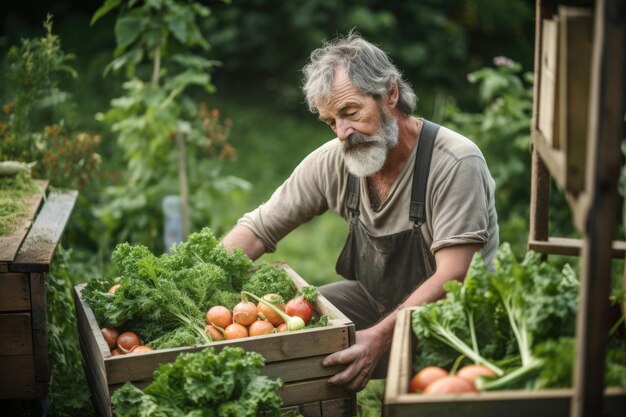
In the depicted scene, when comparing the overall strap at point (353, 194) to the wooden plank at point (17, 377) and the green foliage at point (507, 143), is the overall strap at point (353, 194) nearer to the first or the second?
the wooden plank at point (17, 377)

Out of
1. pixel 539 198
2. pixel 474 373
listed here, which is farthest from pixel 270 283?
pixel 474 373

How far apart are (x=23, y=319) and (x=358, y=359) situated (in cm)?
133

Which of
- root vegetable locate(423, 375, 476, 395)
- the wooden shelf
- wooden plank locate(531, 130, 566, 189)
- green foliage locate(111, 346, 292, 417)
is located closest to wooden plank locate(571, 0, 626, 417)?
the wooden shelf

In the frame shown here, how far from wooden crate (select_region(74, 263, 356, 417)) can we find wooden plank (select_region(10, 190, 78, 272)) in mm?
319

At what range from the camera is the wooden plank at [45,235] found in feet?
9.74

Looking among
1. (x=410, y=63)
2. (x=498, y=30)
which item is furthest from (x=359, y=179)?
(x=498, y=30)

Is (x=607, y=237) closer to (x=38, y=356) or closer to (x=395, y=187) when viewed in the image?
(x=395, y=187)

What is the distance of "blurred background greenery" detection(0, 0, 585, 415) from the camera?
4770mm

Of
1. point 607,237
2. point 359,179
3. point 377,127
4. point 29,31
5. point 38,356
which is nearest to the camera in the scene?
point 607,237

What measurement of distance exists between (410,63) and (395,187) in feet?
22.7

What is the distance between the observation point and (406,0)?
10.4 metres

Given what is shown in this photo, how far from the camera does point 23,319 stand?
3.02 meters

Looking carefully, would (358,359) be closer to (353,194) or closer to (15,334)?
(353,194)

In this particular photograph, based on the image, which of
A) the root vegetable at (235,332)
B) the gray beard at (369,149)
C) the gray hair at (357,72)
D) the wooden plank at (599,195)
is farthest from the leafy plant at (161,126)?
the wooden plank at (599,195)
